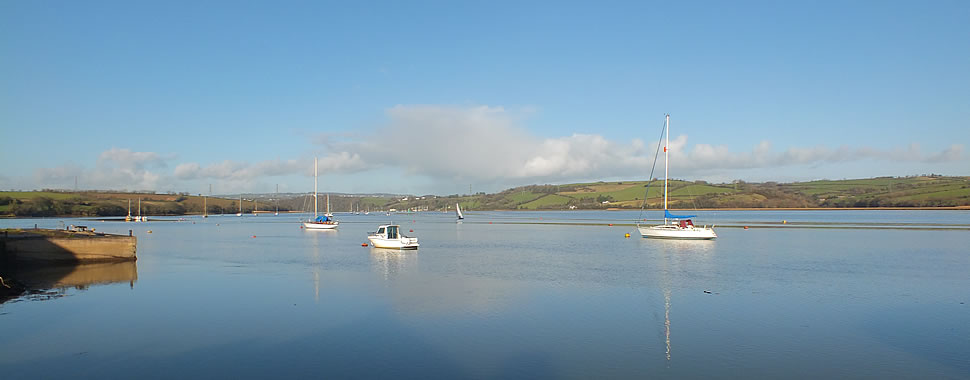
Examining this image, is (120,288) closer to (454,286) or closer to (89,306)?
(89,306)

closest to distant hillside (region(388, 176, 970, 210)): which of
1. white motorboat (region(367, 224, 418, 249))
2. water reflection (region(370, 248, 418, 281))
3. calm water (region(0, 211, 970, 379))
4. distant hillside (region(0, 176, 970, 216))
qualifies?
distant hillside (region(0, 176, 970, 216))

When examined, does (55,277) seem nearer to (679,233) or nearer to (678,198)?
(679,233)

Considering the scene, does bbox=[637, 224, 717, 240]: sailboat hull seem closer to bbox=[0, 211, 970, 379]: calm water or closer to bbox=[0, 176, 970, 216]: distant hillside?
bbox=[0, 211, 970, 379]: calm water

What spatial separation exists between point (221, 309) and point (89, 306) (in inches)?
155

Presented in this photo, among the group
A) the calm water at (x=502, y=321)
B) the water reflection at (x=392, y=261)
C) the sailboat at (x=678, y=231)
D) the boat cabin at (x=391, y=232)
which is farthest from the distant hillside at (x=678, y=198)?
the calm water at (x=502, y=321)

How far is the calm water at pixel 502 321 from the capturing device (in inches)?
424

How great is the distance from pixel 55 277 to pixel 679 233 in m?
39.3

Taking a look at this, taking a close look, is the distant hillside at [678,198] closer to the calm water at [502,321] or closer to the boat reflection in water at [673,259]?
the boat reflection in water at [673,259]

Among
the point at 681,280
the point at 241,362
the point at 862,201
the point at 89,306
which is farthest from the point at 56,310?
the point at 862,201

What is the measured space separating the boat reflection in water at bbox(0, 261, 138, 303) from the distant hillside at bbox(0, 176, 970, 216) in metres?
103

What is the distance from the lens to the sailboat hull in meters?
45.4

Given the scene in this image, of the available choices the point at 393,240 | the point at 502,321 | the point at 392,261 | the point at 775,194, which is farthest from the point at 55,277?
the point at 775,194

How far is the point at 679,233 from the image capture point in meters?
45.9

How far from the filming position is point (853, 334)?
1319 cm
